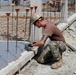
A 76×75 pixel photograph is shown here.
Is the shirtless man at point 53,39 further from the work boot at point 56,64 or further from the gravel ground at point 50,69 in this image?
the gravel ground at point 50,69

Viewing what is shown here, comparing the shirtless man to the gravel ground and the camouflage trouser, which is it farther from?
the gravel ground

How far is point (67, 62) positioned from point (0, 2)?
32.3 ft

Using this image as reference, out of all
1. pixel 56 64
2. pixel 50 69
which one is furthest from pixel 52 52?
pixel 50 69

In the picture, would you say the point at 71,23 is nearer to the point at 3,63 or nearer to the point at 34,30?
the point at 34,30

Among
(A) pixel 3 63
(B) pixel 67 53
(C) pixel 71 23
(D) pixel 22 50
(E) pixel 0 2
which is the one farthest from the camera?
(E) pixel 0 2

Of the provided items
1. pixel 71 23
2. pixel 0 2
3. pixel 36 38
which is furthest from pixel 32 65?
pixel 0 2

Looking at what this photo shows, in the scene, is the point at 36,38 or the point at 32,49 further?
the point at 36,38

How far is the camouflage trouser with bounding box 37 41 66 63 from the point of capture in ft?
19.9

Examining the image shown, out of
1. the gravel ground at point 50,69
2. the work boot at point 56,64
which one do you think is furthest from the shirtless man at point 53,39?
the gravel ground at point 50,69

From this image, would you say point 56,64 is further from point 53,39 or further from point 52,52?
point 53,39

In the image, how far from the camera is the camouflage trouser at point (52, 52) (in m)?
6.05

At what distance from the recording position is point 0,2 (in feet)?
51.0

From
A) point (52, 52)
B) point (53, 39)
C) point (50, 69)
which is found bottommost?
point (50, 69)

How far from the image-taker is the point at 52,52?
6.08 meters
